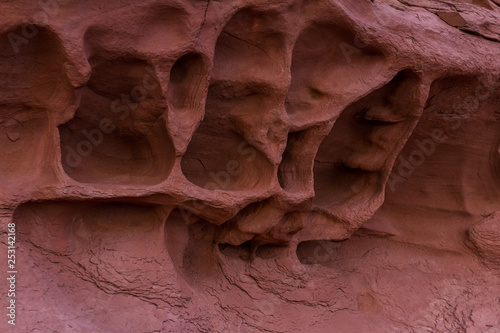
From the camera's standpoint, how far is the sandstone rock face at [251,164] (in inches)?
66.6

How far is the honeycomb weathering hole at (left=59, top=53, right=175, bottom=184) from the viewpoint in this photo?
1.77 meters

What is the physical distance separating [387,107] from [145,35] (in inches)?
39.9

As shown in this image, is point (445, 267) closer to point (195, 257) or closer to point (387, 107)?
point (387, 107)

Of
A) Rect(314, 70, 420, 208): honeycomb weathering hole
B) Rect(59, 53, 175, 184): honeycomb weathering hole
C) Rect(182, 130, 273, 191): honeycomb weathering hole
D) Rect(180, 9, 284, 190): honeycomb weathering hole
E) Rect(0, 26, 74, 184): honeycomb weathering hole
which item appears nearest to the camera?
Rect(0, 26, 74, 184): honeycomb weathering hole

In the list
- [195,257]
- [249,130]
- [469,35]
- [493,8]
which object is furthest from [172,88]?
[493,8]

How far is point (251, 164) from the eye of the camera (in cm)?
201

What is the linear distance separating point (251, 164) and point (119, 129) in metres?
0.49

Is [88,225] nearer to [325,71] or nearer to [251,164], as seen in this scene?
[251,164]

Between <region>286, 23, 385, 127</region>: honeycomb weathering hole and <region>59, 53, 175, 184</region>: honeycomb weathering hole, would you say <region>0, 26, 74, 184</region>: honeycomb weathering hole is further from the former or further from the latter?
<region>286, 23, 385, 127</region>: honeycomb weathering hole

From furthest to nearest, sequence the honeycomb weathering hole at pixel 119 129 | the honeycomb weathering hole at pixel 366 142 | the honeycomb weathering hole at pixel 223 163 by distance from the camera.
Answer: the honeycomb weathering hole at pixel 366 142 < the honeycomb weathering hole at pixel 223 163 < the honeycomb weathering hole at pixel 119 129

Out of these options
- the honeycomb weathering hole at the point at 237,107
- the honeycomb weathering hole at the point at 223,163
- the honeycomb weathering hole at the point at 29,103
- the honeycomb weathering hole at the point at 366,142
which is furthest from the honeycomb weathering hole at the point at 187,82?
the honeycomb weathering hole at the point at 366,142

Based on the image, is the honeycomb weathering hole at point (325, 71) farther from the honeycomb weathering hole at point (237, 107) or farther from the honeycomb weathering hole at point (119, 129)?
the honeycomb weathering hole at point (119, 129)

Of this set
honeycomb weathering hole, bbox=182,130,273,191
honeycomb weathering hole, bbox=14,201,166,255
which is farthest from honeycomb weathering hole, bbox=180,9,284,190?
honeycomb weathering hole, bbox=14,201,166,255

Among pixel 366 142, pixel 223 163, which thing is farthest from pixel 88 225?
pixel 366 142
